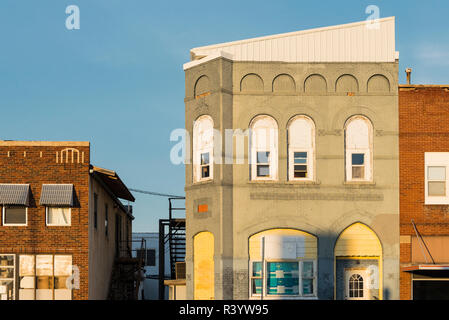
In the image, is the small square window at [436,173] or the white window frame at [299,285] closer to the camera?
the white window frame at [299,285]

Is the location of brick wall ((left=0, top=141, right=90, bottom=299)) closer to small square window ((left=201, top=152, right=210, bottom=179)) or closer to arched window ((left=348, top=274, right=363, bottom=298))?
small square window ((left=201, top=152, right=210, bottom=179))

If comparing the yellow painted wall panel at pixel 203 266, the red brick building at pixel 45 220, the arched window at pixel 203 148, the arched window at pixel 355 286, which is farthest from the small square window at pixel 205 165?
the arched window at pixel 355 286

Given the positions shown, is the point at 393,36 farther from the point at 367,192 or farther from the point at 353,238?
the point at 353,238

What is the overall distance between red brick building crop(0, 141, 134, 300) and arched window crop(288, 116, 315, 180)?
798 centimetres

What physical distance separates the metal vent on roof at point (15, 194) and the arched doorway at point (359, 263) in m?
12.1

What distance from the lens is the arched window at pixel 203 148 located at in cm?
2544

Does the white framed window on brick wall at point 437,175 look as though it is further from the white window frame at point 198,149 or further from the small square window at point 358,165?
the white window frame at point 198,149

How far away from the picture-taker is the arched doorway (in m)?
25.0

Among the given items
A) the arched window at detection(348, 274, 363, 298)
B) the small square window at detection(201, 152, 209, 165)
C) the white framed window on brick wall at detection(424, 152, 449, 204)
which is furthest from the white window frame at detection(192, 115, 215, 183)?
the white framed window on brick wall at detection(424, 152, 449, 204)

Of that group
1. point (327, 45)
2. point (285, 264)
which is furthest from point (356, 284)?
point (327, 45)

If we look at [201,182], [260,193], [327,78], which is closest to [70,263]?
[201,182]

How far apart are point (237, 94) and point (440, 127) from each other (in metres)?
7.91

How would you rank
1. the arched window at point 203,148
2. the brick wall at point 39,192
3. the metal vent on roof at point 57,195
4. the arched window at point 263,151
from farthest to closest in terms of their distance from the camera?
the brick wall at point 39,192, the metal vent on roof at point 57,195, the arched window at point 203,148, the arched window at point 263,151

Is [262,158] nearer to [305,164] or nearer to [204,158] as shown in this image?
[305,164]
